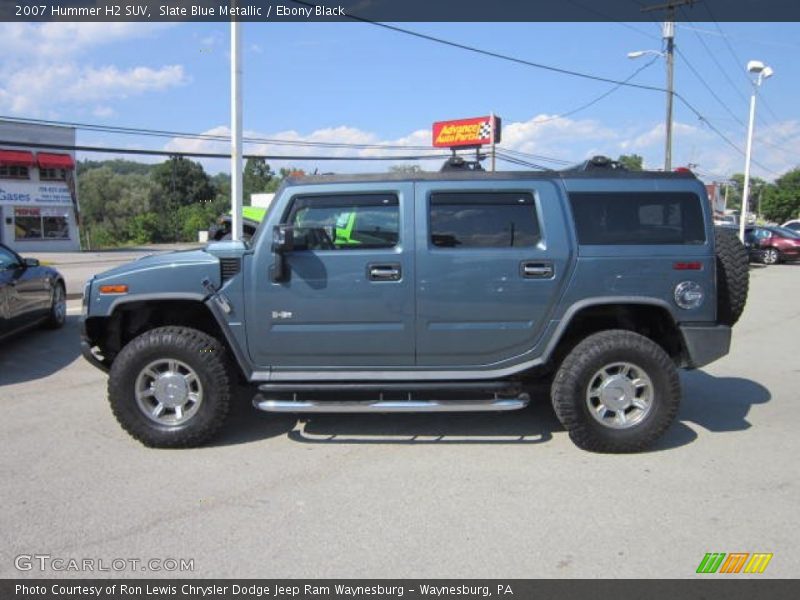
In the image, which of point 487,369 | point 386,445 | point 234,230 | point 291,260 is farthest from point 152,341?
point 234,230

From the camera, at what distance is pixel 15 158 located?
3359cm

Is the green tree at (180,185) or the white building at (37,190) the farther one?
the green tree at (180,185)

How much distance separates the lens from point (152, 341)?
439 cm

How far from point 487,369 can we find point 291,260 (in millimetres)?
1640

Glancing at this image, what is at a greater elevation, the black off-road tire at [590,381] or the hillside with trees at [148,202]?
the hillside with trees at [148,202]

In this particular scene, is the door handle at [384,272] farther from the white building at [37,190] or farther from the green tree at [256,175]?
the green tree at [256,175]

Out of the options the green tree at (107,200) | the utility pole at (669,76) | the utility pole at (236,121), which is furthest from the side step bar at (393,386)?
the green tree at (107,200)

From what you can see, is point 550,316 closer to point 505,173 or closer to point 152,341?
point 505,173

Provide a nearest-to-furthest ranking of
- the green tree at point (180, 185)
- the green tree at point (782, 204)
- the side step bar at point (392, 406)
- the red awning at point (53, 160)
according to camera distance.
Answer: the side step bar at point (392, 406), the red awning at point (53, 160), the green tree at point (782, 204), the green tree at point (180, 185)

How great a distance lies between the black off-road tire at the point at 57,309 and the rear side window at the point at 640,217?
758 cm

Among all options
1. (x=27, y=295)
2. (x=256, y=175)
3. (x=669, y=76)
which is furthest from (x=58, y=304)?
(x=256, y=175)

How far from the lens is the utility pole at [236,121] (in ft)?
35.7

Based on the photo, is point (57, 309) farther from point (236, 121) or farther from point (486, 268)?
point (486, 268)

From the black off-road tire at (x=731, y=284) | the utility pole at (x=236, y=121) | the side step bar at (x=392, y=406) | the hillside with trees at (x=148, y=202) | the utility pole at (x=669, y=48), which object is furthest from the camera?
the hillside with trees at (x=148, y=202)
